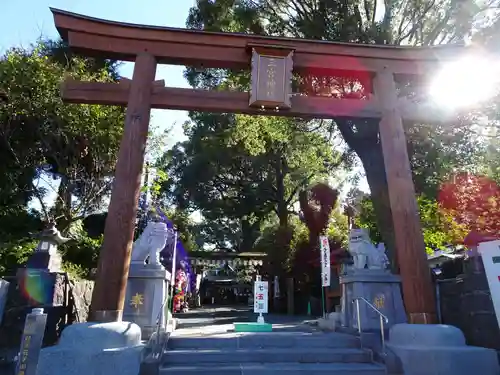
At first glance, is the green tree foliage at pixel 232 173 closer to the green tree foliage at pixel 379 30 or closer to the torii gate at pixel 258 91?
the green tree foliage at pixel 379 30

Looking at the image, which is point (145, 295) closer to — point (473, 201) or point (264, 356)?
point (264, 356)

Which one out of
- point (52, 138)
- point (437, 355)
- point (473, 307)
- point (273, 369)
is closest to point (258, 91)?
point (273, 369)

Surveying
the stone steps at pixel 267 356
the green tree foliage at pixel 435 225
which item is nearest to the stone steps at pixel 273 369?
the stone steps at pixel 267 356

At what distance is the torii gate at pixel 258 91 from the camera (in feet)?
19.6

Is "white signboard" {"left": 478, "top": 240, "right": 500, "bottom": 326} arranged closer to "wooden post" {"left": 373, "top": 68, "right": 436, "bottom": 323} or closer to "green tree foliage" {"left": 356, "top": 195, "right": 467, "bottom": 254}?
"wooden post" {"left": 373, "top": 68, "right": 436, "bottom": 323}

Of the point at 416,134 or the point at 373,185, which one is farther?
the point at 416,134

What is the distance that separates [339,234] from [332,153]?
4.40 meters

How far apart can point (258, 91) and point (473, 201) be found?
29.2ft

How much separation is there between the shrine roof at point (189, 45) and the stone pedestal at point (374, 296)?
14.1ft

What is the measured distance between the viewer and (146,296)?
7.31m

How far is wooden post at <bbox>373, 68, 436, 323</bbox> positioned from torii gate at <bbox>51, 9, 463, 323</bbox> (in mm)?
15

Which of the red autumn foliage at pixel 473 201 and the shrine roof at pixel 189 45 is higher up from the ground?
the shrine roof at pixel 189 45

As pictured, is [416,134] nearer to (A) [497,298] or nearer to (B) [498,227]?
(B) [498,227]

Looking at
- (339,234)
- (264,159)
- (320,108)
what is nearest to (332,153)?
(339,234)
